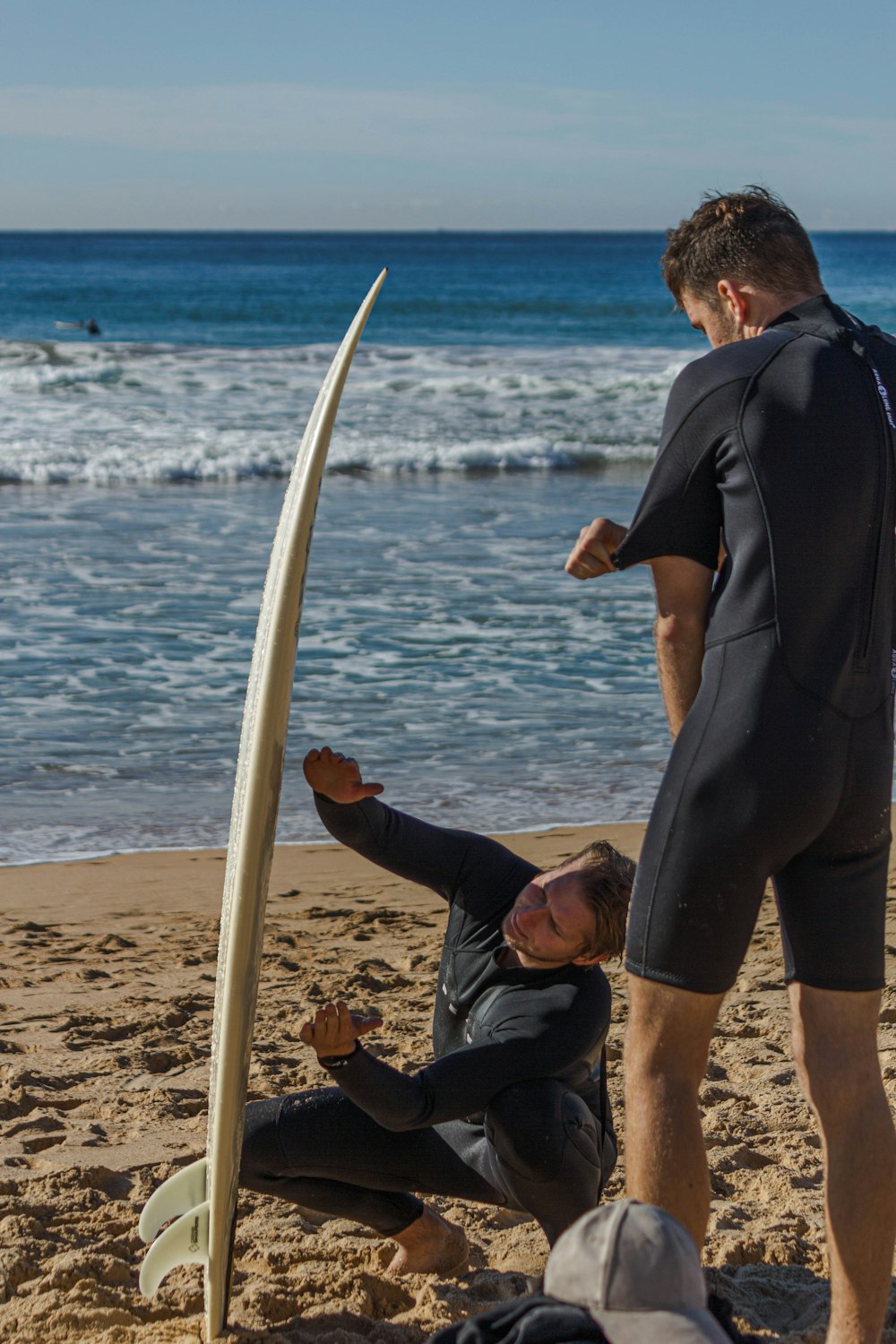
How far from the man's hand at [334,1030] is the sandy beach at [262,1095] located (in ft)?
2.03

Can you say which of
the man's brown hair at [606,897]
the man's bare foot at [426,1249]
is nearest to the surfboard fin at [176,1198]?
the man's bare foot at [426,1249]

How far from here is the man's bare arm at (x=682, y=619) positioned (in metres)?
2.22

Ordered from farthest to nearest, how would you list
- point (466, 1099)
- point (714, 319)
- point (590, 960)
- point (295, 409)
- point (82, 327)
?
point (82, 327)
point (295, 409)
point (590, 960)
point (466, 1099)
point (714, 319)

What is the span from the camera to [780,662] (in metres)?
2.10

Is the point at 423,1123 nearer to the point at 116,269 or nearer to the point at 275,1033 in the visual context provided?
the point at 275,1033

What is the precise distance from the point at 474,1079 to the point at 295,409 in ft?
62.6

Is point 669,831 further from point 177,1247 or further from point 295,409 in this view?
point 295,409

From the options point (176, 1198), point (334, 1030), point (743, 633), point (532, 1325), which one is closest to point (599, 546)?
point (743, 633)

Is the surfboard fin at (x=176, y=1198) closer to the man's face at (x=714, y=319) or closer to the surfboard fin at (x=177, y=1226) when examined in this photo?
the surfboard fin at (x=177, y=1226)

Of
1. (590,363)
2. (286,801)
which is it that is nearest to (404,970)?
(286,801)

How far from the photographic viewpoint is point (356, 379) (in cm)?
2389

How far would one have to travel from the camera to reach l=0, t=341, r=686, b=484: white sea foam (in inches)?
651

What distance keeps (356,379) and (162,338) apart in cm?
1199

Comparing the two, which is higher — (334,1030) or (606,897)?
(606,897)
